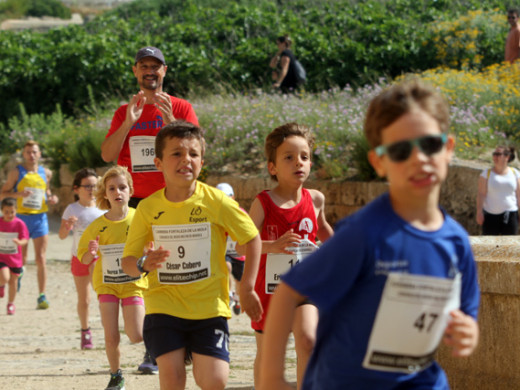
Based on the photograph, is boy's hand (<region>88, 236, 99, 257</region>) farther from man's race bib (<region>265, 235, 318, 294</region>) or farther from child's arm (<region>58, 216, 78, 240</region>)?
man's race bib (<region>265, 235, 318, 294</region>)

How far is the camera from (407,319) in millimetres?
2578

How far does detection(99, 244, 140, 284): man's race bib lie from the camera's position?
6008 millimetres

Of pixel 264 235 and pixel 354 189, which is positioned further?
pixel 354 189

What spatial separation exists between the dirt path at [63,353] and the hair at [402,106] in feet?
12.2

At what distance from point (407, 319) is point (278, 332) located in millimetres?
391

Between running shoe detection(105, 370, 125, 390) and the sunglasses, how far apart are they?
3.78m

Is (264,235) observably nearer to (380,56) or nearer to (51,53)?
(380,56)

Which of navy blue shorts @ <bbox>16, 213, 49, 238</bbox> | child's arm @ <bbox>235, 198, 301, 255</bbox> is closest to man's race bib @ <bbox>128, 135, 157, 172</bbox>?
child's arm @ <bbox>235, 198, 301, 255</bbox>

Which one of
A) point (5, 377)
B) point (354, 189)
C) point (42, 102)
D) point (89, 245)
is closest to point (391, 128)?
point (89, 245)

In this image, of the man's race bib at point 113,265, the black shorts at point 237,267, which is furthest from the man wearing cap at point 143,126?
the black shorts at point 237,267

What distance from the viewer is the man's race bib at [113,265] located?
6008mm

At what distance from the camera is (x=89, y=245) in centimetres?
622

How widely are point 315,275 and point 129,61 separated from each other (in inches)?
729

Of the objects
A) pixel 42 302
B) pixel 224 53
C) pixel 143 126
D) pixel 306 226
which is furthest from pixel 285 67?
pixel 306 226
